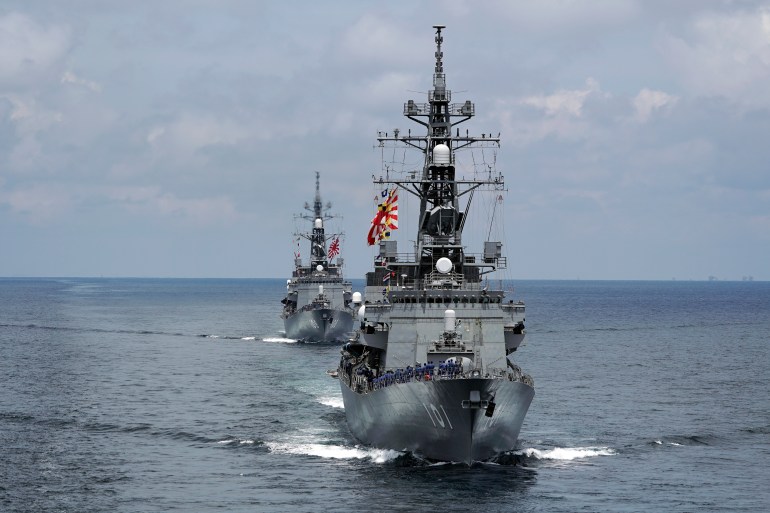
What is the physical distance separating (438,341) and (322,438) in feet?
30.3

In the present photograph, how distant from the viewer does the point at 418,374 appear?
1618 inches

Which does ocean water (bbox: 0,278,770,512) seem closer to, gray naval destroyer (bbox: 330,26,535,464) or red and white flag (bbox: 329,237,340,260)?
gray naval destroyer (bbox: 330,26,535,464)

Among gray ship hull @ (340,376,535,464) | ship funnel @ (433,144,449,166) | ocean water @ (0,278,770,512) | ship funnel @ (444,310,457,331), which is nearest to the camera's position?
ocean water @ (0,278,770,512)

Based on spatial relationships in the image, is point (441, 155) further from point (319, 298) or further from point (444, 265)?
point (319, 298)

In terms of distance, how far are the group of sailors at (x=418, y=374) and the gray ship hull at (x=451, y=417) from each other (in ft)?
1.41

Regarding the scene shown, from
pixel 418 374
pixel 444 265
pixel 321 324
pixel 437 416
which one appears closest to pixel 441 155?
pixel 444 265

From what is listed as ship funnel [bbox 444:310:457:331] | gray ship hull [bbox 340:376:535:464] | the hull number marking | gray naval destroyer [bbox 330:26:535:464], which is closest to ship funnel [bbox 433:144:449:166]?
gray naval destroyer [bbox 330:26:535:464]

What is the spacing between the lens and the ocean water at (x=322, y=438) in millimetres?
37719

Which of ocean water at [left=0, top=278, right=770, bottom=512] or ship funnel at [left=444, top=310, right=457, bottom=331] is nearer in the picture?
ocean water at [left=0, top=278, right=770, bottom=512]

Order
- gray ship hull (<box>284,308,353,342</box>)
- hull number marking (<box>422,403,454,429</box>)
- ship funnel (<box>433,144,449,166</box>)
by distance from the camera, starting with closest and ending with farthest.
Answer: hull number marking (<box>422,403,454,429</box>) < ship funnel (<box>433,144,449,166</box>) < gray ship hull (<box>284,308,353,342</box>)

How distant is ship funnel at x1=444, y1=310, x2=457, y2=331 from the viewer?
1689 inches

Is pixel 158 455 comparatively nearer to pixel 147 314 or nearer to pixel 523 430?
pixel 523 430

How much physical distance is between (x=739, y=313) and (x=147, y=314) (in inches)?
3983

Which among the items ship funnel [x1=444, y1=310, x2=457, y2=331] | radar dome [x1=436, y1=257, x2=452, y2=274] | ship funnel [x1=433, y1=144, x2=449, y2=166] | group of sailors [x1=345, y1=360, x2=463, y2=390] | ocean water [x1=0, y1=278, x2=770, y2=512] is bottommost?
ocean water [x1=0, y1=278, x2=770, y2=512]
